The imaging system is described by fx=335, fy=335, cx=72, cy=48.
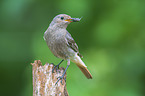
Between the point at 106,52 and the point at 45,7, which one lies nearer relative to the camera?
the point at 106,52

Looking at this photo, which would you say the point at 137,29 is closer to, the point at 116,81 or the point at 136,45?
the point at 136,45

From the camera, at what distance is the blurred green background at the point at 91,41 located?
6.60 meters

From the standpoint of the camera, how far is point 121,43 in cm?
696

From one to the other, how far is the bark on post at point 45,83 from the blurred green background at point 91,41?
4.50 ft

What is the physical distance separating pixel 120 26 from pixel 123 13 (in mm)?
280

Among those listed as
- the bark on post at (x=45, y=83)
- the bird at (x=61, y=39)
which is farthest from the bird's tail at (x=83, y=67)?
the bark on post at (x=45, y=83)

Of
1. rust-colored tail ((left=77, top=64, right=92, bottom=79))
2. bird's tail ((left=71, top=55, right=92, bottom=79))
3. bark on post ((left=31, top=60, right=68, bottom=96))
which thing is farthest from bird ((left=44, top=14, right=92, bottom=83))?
bark on post ((left=31, top=60, right=68, bottom=96))

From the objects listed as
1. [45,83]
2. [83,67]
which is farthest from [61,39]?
[45,83]

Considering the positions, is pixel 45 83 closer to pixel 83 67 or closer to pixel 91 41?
pixel 83 67

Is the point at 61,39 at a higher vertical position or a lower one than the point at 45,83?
higher

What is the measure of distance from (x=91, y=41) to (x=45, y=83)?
2.31 metres

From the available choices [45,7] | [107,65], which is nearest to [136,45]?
[107,65]

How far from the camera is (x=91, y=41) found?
6.87m

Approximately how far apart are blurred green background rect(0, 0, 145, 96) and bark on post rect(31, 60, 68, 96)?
4.50 feet
